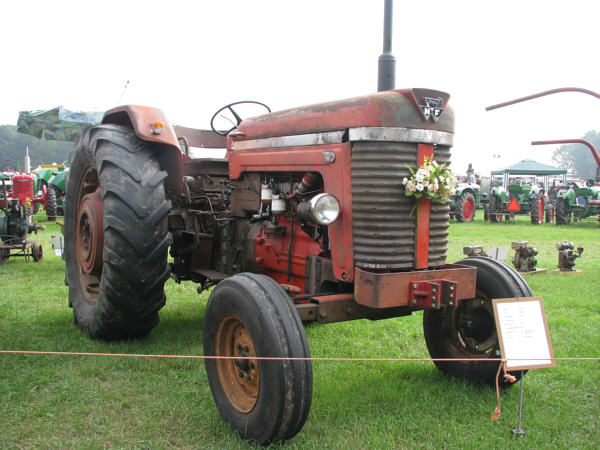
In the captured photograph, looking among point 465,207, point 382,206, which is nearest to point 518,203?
point 465,207

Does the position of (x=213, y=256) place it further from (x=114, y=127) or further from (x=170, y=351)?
(x=114, y=127)

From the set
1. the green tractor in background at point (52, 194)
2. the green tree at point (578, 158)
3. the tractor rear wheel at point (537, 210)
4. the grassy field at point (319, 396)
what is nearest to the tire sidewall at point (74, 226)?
the grassy field at point (319, 396)

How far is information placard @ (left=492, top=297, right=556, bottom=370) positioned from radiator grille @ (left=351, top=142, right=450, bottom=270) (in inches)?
22.9

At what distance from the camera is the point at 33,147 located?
53.6 metres

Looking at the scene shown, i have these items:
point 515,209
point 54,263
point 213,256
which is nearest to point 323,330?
point 213,256

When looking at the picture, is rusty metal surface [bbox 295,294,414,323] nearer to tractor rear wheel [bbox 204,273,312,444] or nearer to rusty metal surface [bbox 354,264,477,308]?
rusty metal surface [bbox 354,264,477,308]

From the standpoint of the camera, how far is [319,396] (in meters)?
3.26

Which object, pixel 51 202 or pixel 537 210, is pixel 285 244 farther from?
pixel 537 210

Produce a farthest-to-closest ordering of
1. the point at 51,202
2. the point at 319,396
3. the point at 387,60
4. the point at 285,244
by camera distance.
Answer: the point at 51,202
the point at 387,60
the point at 285,244
the point at 319,396

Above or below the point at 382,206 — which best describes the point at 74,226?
below

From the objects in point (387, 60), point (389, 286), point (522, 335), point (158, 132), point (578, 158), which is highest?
point (578, 158)

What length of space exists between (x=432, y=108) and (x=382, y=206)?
619mm

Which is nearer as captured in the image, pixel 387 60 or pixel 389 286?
pixel 389 286

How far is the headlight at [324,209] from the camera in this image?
2875 millimetres
